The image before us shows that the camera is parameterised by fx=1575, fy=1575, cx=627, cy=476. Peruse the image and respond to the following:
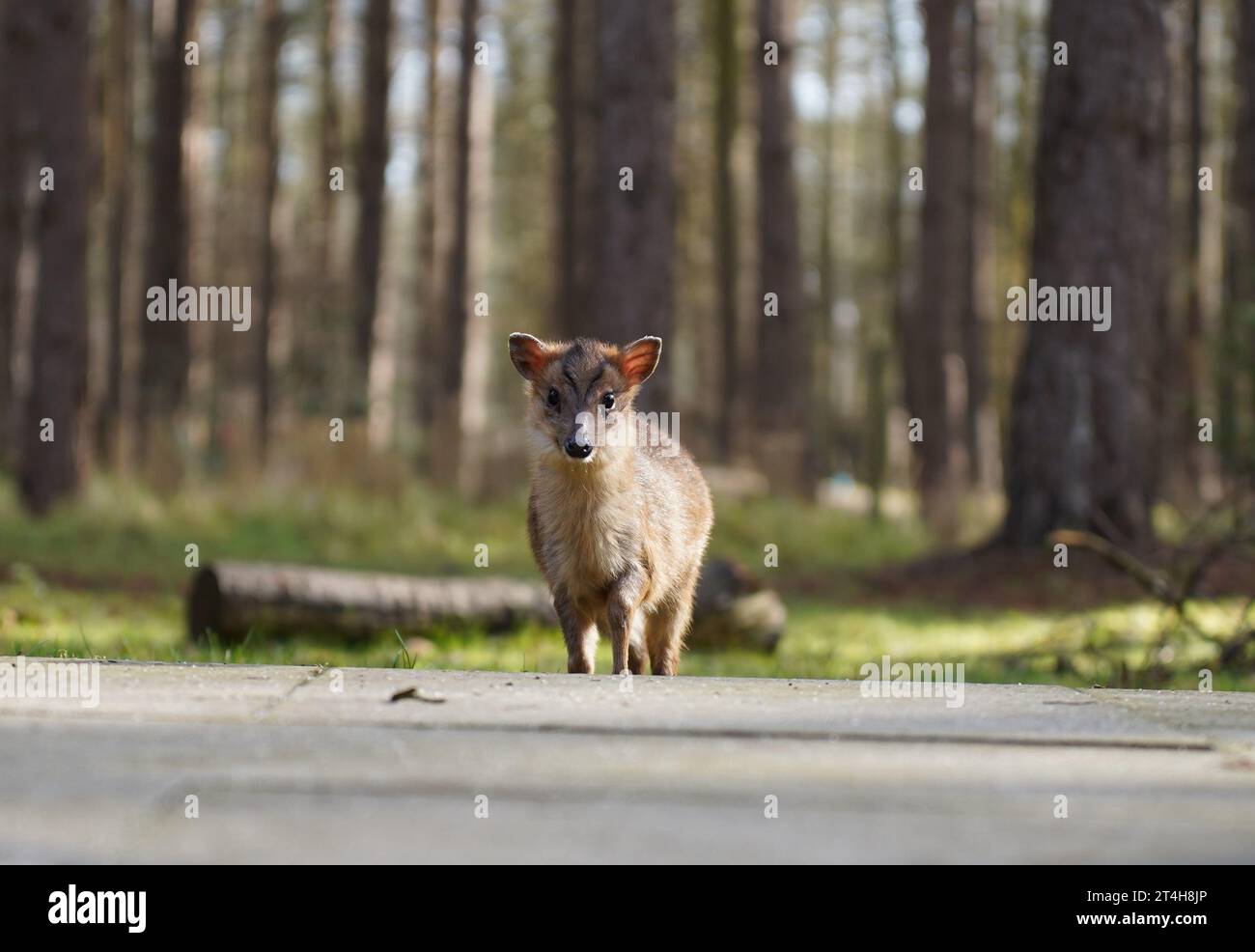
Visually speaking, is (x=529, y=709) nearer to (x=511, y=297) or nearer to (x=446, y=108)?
(x=446, y=108)

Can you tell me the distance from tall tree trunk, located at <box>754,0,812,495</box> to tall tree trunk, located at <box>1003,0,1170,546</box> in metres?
7.81

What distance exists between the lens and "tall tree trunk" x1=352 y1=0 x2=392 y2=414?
2439cm

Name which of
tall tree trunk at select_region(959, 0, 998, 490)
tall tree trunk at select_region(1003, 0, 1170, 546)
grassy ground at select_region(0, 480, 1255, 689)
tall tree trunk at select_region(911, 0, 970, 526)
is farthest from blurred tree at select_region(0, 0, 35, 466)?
tall tree trunk at select_region(959, 0, 998, 490)

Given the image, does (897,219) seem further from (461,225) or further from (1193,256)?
(461,225)

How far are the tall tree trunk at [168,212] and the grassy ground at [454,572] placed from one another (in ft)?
11.3

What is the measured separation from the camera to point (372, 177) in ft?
80.5

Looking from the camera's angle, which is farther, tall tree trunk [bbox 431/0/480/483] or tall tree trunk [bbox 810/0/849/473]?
tall tree trunk [bbox 810/0/849/473]

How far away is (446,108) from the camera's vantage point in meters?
33.3

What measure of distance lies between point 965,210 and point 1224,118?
12645 millimetres

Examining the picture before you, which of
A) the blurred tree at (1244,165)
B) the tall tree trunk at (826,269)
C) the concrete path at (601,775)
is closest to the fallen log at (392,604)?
the concrete path at (601,775)

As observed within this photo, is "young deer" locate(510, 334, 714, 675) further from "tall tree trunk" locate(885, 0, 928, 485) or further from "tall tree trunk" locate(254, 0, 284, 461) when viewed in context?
"tall tree trunk" locate(885, 0, 928, 485)

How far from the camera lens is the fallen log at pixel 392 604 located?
10.7m

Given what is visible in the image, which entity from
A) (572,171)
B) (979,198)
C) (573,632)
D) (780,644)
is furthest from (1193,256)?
(573,632)

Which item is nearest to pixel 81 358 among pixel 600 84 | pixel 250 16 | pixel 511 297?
pixel 600 84
